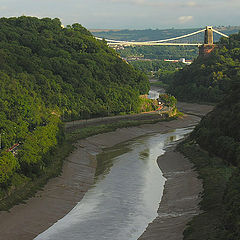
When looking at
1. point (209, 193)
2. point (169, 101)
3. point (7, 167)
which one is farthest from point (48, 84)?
point (209, 193)

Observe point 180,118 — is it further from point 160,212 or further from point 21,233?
point 21,233

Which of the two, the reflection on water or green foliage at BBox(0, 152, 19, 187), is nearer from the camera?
the reflection on water

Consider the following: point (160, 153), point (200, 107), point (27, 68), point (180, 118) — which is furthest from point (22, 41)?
point (160, 153)

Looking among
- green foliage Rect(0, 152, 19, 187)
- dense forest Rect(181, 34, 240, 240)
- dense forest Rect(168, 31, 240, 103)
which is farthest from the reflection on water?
dense forest Rect(168, 31, 240, 103)

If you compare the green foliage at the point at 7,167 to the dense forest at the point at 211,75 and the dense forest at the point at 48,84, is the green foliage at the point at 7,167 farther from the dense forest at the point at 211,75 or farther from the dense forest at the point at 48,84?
the dense forest at the point at 211,75

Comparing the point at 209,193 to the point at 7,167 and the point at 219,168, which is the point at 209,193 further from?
the point at 7,167

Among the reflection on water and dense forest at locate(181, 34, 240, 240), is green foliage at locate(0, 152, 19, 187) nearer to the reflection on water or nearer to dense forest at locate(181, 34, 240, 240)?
the reflection on water
